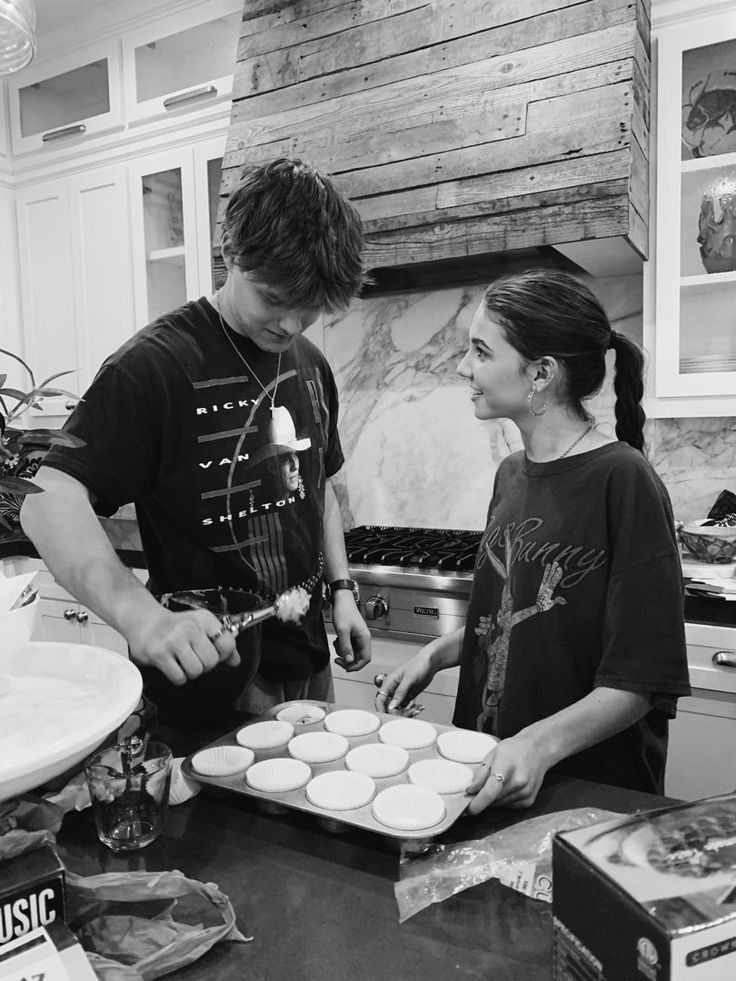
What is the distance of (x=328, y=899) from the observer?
26.6 inches

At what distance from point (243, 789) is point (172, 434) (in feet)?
1.98

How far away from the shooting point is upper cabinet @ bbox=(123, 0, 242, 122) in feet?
8.61

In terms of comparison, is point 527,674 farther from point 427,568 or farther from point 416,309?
point 416,309

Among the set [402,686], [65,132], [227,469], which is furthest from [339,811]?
[65,132]

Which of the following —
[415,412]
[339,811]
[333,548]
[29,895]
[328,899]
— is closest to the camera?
[29,895]

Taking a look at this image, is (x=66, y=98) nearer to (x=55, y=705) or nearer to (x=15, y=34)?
(x=15, y=34)

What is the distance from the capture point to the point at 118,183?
287 cm

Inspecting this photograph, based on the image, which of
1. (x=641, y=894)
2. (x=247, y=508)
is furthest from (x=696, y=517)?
(x=641, y=894)

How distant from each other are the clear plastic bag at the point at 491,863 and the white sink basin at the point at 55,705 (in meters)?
0.31

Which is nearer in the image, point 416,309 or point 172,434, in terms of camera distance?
point 172,434

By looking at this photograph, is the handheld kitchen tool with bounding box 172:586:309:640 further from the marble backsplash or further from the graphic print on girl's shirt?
the marble backsplash

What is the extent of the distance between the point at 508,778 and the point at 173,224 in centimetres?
257

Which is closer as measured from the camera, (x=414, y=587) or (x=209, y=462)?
(x=209, y=462)

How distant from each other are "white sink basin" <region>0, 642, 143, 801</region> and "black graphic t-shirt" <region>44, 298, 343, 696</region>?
0.39 m
